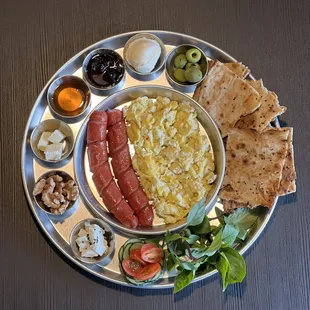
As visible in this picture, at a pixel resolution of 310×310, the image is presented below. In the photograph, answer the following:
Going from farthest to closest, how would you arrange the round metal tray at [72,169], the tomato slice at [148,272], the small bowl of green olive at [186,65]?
the small bowl of green olive at [186,65] < the round metal tray at [72,169] < the tomato slice at [148,272]

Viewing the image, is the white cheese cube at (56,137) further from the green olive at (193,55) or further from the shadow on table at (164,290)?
the green olive at (193,55)

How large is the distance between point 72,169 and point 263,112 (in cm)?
120

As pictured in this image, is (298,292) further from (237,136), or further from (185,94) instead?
(185,94)

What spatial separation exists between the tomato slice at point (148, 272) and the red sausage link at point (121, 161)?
1.86 feet

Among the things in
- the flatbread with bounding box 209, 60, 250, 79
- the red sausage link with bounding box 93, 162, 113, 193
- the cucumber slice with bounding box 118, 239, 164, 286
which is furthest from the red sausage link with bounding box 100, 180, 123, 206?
the flatbread with bounding box 209, 60, 250, 79

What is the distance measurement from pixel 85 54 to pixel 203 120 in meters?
0.84

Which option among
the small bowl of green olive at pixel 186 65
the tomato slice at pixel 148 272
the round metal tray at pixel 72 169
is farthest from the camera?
the small bowl of green olive at pixel 186 65

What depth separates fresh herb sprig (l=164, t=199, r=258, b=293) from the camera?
2.76 metres

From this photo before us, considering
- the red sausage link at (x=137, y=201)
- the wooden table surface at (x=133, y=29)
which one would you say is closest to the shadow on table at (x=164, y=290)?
the wooden table surface at (x=133, y=29)

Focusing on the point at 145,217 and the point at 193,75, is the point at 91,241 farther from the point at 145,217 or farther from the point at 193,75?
the point at 193,75

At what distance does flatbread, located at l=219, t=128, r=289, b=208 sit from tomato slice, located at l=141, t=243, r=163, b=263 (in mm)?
499

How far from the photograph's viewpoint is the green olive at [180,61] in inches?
123

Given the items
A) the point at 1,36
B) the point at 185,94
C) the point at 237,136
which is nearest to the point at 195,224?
the point at 237,136

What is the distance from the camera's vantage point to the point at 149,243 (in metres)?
2.96
